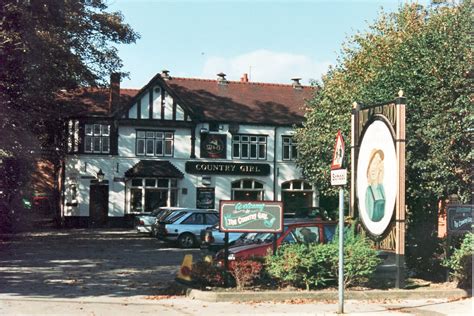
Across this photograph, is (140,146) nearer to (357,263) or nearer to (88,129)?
(88,129)

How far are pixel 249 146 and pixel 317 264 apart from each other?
29001 millimetres

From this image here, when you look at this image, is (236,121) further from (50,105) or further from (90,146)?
(50,105)

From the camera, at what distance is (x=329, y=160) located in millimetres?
28125

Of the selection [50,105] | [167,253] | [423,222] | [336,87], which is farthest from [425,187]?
[50,105]

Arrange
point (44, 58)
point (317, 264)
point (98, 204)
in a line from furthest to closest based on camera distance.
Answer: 1. point (98, 204)
2. point (44, 58)
3. point (317, 264)

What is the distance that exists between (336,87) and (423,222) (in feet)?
42.1

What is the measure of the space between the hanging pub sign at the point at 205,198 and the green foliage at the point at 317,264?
2763 cm

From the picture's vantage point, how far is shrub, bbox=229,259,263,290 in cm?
1152

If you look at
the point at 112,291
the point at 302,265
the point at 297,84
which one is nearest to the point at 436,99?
the point at 302,265

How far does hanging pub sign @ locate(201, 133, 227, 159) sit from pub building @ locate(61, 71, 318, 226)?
0.22 ft

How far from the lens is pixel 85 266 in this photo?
17.3 m

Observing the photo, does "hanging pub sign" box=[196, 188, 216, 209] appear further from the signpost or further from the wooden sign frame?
the signpost

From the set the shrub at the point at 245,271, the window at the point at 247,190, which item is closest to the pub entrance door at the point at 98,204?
the window at the point at 247,190

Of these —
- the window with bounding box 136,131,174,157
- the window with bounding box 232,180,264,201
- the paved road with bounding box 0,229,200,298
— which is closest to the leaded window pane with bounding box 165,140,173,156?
the window with bounding box 136,131,174,157
